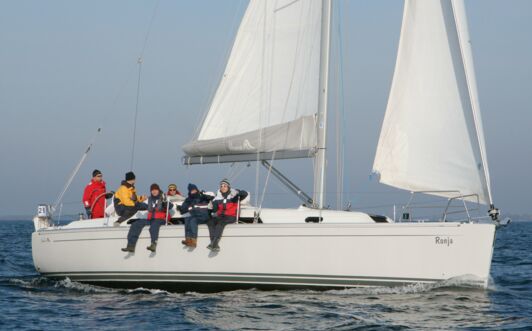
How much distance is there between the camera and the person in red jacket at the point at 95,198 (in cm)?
1825

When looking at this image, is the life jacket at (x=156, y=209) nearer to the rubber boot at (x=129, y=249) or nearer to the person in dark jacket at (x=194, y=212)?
the person in dark jacket at (x=194, y=212)

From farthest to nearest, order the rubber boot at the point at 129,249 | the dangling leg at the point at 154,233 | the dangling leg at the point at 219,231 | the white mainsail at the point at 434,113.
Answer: the rubber boot at the point at 129,249, the dangling leg at the point at 154,233, the dangling leg at the point at 219,231, the white mainsail at the point at 434,113

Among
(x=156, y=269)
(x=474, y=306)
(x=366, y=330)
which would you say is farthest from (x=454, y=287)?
(x=156, y=269)

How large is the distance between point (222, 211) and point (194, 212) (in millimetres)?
480

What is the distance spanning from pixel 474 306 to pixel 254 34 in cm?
668

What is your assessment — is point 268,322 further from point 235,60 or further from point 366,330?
point 235,60

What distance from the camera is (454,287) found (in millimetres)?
15070

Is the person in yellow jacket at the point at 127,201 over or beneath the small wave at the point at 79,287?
over

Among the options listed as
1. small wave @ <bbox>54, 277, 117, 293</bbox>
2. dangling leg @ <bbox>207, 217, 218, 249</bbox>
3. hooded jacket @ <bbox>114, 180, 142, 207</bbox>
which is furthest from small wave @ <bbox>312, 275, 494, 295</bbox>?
small wave @ <bbox>54, 277, 117, 293</bbox>

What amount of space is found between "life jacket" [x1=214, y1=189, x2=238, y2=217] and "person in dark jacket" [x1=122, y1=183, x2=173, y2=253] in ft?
3.35

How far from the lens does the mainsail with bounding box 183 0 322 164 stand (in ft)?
55.8

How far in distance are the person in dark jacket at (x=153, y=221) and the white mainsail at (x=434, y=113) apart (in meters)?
3.74

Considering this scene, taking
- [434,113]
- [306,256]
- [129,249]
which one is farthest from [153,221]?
[434,113]

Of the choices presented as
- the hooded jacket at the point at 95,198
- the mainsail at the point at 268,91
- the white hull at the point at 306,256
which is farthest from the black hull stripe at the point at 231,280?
the mainsail at the point at 268,91
